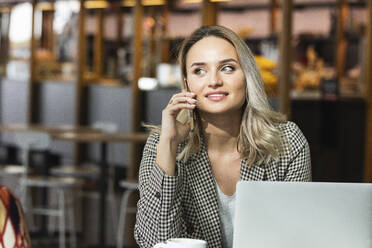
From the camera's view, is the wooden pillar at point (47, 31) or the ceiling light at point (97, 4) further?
the wooden pillar at point (47, 31)

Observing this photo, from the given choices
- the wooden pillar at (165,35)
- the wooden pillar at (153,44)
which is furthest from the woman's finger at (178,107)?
the wooden pillar at (165,35)

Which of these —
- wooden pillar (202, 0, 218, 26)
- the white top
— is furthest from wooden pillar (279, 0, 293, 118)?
the white top

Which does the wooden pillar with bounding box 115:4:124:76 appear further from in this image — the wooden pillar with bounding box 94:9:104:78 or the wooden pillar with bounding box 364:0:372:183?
the wooden pillar with bounding box 364:0:372:183

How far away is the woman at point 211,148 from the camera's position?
1935 millimetres

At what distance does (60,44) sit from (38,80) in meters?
2.51

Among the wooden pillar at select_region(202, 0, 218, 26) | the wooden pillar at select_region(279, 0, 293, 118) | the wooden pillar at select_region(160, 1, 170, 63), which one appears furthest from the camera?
the wooden pillar at select_region(160, 1, 170, 63)

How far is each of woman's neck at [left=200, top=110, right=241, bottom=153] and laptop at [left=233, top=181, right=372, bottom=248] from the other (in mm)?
635

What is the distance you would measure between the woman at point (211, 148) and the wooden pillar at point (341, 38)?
7110 millimetres

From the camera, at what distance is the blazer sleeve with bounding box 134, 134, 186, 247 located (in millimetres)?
1911

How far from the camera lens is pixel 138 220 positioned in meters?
1.98

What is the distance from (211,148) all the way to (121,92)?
23.1ft

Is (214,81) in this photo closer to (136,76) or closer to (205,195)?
(205,195)

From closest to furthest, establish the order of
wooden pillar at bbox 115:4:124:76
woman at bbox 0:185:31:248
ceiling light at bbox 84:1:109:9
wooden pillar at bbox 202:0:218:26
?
woman at bbox 0:185:31:248 → wooden pillar at bbox 202:0:218:26 → ceiling light at bbox 84:1:109:9 → wooden pillar at bbox 115:4:124:76

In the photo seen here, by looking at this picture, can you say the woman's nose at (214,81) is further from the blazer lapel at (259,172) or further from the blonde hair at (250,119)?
the blazer lapel at (259,172)
